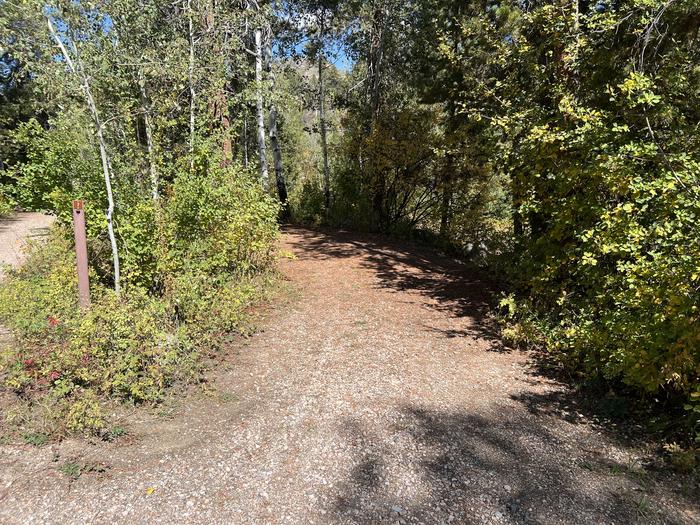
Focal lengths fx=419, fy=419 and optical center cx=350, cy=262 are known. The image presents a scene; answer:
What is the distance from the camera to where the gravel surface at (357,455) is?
8.43ft

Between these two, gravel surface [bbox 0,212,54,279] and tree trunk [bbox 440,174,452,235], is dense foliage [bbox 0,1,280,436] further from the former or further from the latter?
tree trunk [bbox 440,174,452,235]

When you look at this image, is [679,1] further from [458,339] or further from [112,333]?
[112,333]

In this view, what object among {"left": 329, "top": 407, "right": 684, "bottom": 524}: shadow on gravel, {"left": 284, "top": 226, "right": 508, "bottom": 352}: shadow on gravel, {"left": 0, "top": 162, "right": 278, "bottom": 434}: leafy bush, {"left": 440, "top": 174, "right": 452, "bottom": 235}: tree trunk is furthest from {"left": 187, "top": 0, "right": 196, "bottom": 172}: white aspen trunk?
{"left": 440, "top": 174, "right": 452, "bottom": 235}: tree trunk

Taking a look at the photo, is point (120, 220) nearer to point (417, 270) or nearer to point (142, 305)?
point (142, 305)

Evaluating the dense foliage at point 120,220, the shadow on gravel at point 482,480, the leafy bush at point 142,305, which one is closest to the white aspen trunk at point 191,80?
A: the dense foliage at point 120,220

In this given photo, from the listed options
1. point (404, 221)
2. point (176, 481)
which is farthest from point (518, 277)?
point (404, 221)

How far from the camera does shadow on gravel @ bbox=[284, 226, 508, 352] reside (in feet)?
20.6

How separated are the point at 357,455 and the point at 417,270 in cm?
591

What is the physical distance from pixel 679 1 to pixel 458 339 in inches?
174

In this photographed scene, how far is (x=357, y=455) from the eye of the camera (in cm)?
310

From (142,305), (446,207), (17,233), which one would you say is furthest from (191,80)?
(17,233)

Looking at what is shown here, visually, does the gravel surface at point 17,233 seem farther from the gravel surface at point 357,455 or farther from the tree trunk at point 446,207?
the tree trunk at point 446,207

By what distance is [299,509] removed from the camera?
2.59m

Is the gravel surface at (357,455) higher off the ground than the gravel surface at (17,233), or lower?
lower
